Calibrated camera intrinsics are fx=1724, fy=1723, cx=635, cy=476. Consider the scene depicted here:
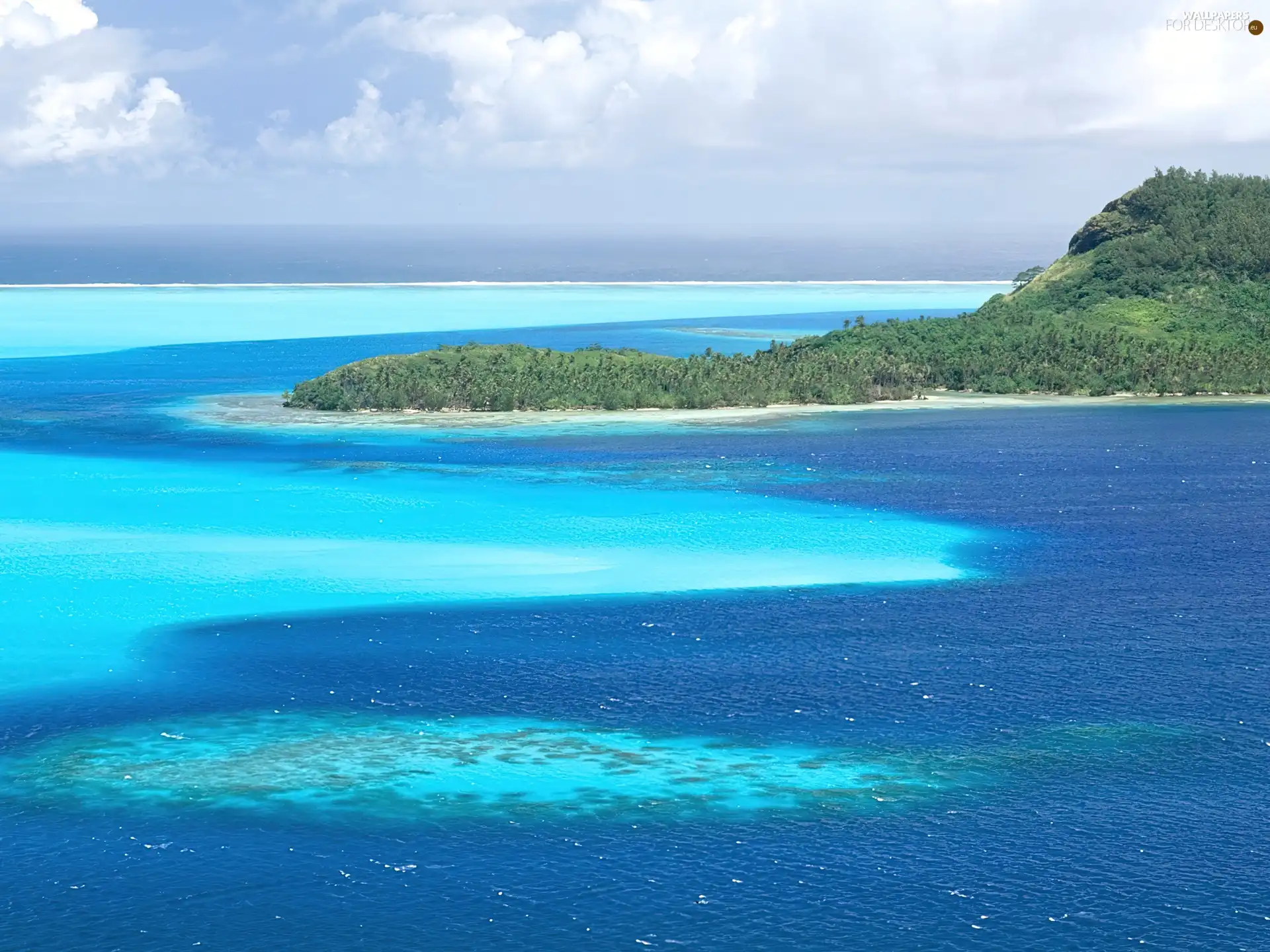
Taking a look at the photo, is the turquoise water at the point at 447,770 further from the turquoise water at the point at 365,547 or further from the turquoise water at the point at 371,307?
the turquoise water at the point at 371,307

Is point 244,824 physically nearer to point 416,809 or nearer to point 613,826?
point 416,809

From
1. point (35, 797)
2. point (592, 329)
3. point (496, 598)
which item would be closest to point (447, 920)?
point (35, 797)

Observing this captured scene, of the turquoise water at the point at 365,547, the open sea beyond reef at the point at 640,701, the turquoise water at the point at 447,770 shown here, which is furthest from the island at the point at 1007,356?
the turquoise water at the point at 447,770

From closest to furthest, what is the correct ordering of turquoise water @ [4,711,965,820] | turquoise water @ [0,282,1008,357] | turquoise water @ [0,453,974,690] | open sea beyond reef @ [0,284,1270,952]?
open sea beyond reef @ [0,284,1270,952]
turquoise water @ [4,711,965,820]
turquoise water @ [0,453,974,690]
turquoise water @ [0,282,1008,357]

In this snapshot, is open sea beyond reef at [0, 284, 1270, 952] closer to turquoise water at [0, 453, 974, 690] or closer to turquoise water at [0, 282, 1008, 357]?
turquoise water at [0, 453, 974, 690]

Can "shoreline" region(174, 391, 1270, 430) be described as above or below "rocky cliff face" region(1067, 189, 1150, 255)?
below

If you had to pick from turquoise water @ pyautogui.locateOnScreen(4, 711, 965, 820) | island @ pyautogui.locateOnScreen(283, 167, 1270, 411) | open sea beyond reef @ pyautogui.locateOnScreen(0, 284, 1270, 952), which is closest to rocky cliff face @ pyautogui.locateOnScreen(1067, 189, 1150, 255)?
island @ pyautogui.locateOnScreen(283, 167, 1270, 411)

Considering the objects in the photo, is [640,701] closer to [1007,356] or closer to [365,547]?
[365,547]
